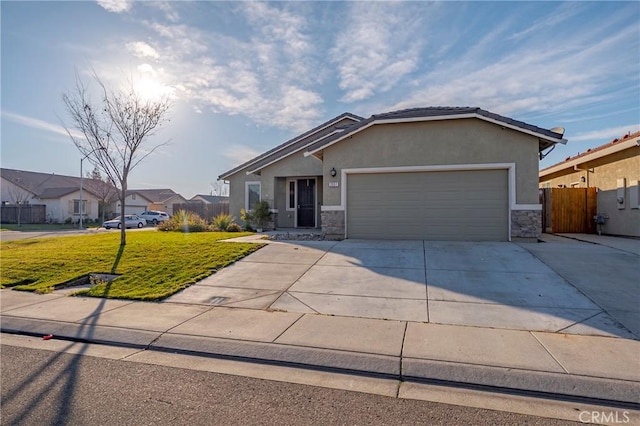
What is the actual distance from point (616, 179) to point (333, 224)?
36.0 ft

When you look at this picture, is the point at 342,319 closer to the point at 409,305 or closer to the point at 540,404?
the point at 409,305

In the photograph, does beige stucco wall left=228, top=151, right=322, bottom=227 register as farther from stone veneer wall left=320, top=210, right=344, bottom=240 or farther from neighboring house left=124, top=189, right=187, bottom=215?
neighboring house left=124, top=189, right=187, bottom=215

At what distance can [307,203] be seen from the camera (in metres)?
18.2

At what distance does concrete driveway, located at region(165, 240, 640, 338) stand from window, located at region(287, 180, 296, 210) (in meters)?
7.80

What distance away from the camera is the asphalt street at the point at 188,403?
322 centimetres

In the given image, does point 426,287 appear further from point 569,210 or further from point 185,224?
point 185,224

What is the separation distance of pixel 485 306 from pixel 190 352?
15.7ft

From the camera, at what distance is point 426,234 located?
1177 centimetres

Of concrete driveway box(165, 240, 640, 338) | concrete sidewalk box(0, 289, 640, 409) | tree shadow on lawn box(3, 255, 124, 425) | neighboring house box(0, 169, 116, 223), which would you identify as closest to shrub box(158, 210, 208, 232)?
concrete driveway box(165, 240, 640, 338)

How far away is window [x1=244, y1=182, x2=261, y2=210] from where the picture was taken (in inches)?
778

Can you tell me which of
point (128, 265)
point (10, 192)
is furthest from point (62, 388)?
point (10, 192)

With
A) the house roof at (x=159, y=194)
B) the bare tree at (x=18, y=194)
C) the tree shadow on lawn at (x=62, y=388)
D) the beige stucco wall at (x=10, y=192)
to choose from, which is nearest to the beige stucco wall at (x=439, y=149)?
the tree shadow on lawn at (x=62, y=388)

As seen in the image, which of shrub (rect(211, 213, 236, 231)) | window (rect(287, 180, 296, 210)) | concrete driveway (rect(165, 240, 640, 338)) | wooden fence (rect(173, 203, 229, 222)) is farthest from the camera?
wooden fence (rect(173, 203, 229, 222))

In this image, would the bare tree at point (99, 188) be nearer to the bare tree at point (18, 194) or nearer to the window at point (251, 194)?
the bare tree at point (18, 194)
